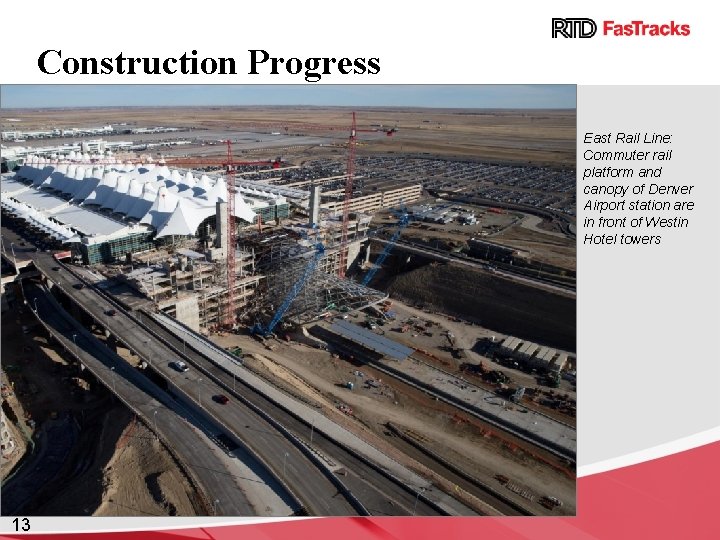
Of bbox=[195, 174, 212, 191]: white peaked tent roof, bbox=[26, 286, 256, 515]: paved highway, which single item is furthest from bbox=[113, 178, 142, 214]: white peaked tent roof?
bbox=[26, 286, 256, 515]: paved highway

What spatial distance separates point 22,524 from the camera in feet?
66.2

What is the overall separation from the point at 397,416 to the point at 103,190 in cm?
7251

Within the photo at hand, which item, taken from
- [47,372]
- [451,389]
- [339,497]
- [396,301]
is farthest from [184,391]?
[396,301]

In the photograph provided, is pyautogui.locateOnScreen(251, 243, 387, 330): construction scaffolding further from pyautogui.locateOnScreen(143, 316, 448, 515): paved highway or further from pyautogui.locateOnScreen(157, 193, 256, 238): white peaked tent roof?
pyautogui.locateOnScreen(143, 316, 448, 515): paved highway

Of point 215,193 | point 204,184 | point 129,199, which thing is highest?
point 204,184

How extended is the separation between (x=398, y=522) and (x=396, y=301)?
194ft

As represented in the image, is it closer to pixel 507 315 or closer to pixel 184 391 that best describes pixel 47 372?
pixel 184 391

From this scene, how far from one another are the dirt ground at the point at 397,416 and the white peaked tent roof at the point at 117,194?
132ft

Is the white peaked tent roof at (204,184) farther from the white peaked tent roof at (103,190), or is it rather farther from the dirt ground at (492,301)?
the dirt ground at (492,301)

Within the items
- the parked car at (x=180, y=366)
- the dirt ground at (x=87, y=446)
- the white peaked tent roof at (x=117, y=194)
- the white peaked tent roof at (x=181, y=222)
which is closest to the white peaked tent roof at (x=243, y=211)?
the white peaked tent roof at (x=181, y=222)

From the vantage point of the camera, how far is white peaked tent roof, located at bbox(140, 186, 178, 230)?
7838 centimetres

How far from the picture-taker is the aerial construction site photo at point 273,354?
108 ft

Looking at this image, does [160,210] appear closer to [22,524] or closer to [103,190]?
[103,190]

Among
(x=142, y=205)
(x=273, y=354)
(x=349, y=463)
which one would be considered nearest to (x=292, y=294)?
(x=273, y=354)
